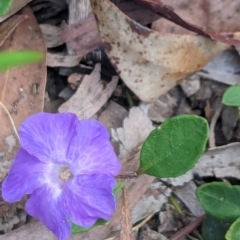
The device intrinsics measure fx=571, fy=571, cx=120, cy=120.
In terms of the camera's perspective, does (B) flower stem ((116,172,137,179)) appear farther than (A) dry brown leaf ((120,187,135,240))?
No

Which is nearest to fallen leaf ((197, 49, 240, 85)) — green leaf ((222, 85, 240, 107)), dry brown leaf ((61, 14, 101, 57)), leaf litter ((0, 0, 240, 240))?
leaf litter ((0, 0, 240, 240))

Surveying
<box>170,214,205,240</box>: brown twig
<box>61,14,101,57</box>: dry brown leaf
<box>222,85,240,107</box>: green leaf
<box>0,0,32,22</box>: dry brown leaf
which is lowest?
<box>170,214,205,240</box>: brown twig

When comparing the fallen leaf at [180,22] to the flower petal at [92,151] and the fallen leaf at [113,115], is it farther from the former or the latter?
the flower petal at [92,151]

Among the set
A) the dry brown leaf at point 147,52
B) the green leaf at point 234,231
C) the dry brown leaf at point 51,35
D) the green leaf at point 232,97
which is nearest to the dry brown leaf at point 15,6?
the dry brown leaf at point 51,35

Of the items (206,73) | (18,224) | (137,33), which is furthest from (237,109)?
(18,224)

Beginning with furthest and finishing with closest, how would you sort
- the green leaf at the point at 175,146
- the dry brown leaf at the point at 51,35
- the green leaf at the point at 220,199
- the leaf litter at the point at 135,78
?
the dry brown leaf at the point at 51,35 < the leaf litter at the point at 135,78 < the green leaf at the point at 220,199 < the green leaf at the point at 175,146

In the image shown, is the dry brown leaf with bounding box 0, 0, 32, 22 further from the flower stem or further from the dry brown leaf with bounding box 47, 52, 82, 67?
the flower stem
